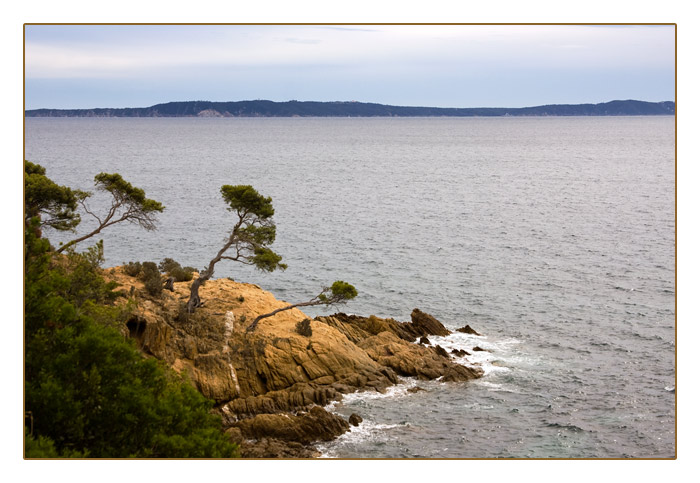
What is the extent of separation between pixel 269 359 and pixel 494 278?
31165mm

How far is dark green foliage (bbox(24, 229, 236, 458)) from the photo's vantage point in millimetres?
21703

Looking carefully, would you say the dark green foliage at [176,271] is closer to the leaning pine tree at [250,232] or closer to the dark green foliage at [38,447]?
the leaning pine tree at [250,232]

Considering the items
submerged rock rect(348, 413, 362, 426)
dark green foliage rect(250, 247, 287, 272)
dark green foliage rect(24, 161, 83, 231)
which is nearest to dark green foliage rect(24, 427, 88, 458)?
submerged rock rect(348, 413, 362, 426)

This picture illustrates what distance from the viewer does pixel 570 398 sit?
4062 centimetres

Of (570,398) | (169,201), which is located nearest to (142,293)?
(570,398)

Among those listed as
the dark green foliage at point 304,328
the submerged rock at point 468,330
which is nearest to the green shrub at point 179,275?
the dark green foliage at point 304,328

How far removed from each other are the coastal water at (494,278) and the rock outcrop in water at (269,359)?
1.71 meters

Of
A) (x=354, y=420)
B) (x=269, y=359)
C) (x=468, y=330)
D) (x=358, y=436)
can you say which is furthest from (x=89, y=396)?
(x=468, y=330)

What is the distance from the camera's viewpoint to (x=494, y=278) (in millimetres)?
65750

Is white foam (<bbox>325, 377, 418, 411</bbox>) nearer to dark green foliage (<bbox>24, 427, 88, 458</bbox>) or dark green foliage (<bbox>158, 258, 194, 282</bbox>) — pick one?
dark green foliage (<bbox>158, 258, 194, 282</bbox>)

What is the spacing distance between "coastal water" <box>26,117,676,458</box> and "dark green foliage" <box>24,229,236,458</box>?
11.2m

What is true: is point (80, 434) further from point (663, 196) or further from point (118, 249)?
point (663, 196)

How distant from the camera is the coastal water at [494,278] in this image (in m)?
36.9

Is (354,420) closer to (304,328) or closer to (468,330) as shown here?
(304,328)
